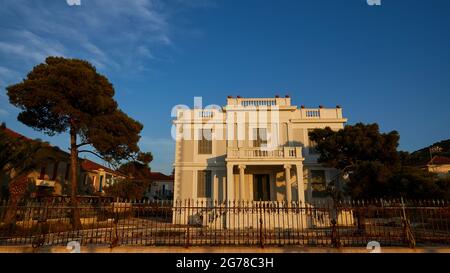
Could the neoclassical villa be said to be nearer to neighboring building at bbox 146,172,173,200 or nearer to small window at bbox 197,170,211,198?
small window at bbox 197,170,211,198

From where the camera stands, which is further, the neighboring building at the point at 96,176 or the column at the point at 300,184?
the neighboring building at the point at 96,176

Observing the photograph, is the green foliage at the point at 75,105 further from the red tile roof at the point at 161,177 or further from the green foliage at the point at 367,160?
the red tile roof at the point at 161,177

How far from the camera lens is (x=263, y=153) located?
2017 centimetres

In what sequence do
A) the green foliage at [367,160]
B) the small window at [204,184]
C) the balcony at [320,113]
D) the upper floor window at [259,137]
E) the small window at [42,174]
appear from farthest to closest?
the small window at [42,174], the balcony at [320,113], the upper floor window at [259,137], the small window at [204,184], the green foliage at [367,160]

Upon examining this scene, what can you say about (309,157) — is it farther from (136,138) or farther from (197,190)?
(136,138)

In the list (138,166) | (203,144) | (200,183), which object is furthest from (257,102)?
(138,166)

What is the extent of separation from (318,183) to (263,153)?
5.32 m

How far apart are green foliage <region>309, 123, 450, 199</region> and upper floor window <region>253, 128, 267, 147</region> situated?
363cm

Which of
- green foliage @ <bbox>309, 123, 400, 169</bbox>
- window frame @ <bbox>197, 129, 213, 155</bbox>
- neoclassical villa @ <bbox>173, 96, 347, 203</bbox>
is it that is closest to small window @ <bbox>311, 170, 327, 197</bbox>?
neoclassical villa @ <bbox>173, 96, 347, 203</bbox>

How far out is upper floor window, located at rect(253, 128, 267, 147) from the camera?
22392mm

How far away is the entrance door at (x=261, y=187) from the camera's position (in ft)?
70.0

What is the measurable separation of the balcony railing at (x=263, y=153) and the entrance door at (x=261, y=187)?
95.6 inches

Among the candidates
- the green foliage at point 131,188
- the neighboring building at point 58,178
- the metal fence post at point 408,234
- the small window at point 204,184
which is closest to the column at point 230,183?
the small window at point 204,184
